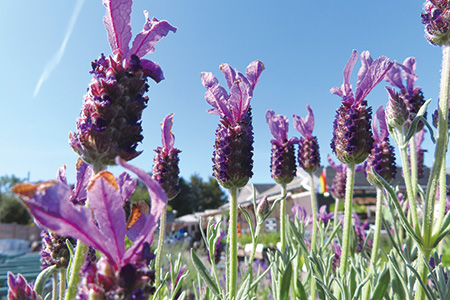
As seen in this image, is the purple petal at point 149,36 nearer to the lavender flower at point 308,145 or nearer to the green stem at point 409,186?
the green stem at point 409,186

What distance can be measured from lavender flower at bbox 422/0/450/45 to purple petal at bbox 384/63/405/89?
58 centimetres

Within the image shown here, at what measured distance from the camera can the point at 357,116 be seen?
4.38 ft

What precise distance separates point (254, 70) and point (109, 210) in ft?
2.98

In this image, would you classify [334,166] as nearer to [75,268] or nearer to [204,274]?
[204,274]

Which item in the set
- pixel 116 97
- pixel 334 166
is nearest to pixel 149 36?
pixel 116 97

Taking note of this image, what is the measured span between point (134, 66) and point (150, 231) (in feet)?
1.40

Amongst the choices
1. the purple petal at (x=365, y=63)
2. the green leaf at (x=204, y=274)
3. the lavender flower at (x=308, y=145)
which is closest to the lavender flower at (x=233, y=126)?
the green leaf at (x=204, y=274)

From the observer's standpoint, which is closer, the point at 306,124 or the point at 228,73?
the point at 228,73

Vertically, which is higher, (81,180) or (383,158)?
(383,158)

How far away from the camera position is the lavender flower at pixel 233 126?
126 cm

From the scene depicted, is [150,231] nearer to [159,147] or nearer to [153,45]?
[153,45]

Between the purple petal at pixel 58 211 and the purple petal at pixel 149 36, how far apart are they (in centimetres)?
45

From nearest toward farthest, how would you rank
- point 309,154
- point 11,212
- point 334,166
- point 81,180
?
point 81,180 < point 309,154 < point 334,166 < point 11,212

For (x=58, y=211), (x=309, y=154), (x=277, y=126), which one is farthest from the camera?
(x=309, y=154)
